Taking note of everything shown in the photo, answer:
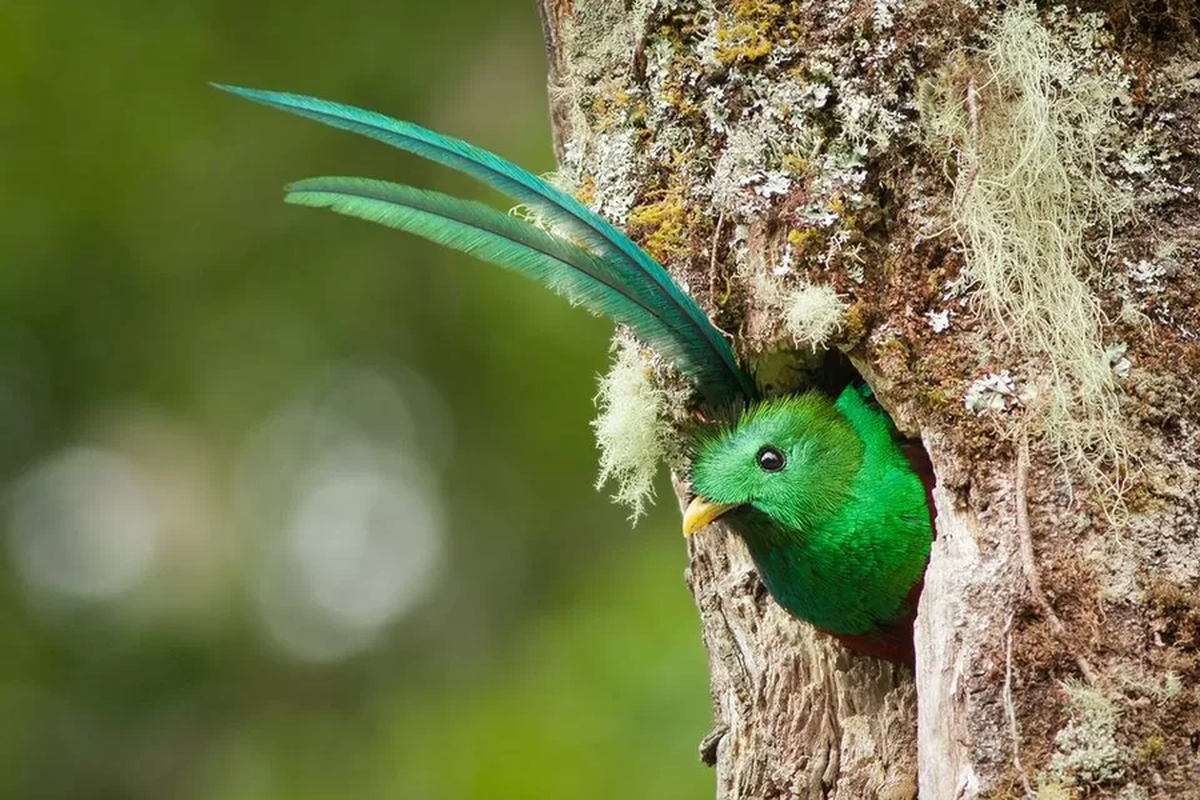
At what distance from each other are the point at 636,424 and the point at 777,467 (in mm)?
326

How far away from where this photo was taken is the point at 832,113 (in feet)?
10.2

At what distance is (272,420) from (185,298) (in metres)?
0.76

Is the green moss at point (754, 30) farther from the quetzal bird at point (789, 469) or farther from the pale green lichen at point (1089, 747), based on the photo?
the pale green lichen at point (1089, 747)

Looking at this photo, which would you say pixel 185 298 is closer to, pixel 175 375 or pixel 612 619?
pixel 175 375

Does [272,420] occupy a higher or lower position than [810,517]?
higher

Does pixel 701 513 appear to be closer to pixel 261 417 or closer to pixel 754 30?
pixel 754 30

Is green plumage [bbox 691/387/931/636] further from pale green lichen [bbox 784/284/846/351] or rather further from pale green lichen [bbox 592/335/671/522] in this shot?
pale green lichen [bbox 784/284/846/351]

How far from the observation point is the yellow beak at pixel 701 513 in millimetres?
3211

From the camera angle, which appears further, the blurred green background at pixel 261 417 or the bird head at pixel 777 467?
the blurred green background at pixel 261 417

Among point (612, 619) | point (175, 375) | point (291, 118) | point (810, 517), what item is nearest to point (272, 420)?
point (175, 375)

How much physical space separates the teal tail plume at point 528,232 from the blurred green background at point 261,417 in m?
2.79

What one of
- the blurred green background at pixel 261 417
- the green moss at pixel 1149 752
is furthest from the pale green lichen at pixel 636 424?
the blurred green background at pixel 261 417

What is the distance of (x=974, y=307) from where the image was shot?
297cm

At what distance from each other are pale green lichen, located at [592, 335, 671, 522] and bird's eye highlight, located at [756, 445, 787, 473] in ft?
0.74
